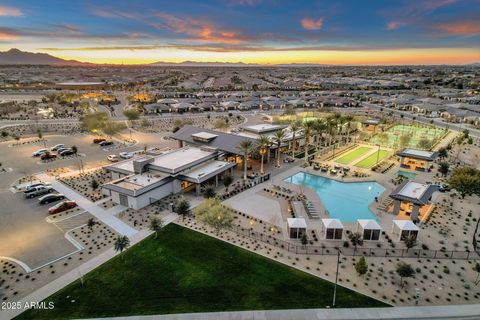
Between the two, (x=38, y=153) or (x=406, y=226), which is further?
(x=38, y=153)

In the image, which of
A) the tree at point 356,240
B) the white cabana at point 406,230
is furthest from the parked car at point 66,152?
the white cabana at point 406,230

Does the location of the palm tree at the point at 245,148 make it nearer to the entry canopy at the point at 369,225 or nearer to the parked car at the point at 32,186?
the entry canopy at the point at 369,225

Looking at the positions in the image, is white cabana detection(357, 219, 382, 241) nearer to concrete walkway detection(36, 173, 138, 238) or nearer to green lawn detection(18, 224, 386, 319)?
green lawn detection(18, 224, 386, 319)

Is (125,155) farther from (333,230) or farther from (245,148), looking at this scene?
(333,230)

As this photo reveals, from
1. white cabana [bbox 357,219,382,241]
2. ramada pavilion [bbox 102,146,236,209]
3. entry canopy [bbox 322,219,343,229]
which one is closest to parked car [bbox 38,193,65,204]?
ramada pavilion [bbox 102,146,236,209]

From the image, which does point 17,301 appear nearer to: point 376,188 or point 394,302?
point 394,302

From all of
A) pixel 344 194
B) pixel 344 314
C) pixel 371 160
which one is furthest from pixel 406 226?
pixel 371 160

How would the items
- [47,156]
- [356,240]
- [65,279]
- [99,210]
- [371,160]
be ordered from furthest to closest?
[371,160] < [47,156] < [99,210] < [356,240] < [65,279]

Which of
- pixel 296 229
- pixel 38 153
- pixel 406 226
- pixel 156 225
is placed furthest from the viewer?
pixel 38 153
